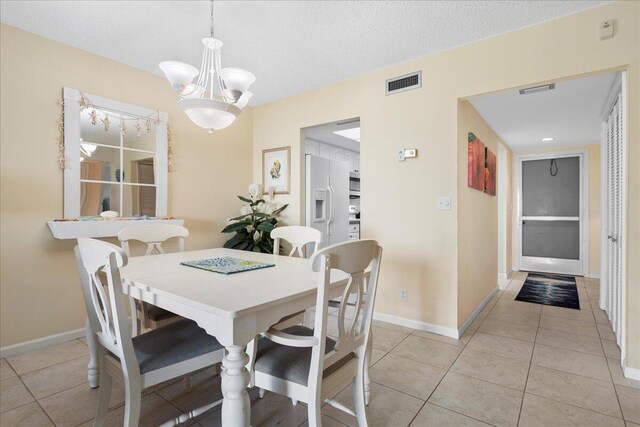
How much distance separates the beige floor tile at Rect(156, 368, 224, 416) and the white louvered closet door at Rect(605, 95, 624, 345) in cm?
286

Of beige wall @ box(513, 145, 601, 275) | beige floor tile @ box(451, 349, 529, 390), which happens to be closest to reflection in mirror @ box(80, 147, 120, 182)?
beige floor tile @ box(451, 349, 529, 390)

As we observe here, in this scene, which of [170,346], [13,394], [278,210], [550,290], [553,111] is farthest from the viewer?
[550,290]

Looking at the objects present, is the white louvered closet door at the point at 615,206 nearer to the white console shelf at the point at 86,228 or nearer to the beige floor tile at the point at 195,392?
the beige floor tile at the point at 195,392

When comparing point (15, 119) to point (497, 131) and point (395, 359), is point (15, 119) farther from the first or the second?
point (497, 131)

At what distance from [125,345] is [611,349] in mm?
3322

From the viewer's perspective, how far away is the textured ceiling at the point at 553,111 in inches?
120

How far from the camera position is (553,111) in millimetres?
3680

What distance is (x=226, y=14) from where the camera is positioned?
7.32 feet

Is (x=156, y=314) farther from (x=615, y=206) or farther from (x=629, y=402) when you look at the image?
(x=615, y=206)

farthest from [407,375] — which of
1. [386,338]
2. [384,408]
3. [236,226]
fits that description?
[236,226]

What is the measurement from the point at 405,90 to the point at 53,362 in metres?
3.52

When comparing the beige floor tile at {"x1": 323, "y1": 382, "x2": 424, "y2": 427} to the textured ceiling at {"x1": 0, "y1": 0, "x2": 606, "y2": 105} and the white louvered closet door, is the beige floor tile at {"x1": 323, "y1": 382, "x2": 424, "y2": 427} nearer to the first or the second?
the white louvered closet door

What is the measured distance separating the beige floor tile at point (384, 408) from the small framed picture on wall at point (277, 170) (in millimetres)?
2514

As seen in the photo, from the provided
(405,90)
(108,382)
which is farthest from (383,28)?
(108,382)
